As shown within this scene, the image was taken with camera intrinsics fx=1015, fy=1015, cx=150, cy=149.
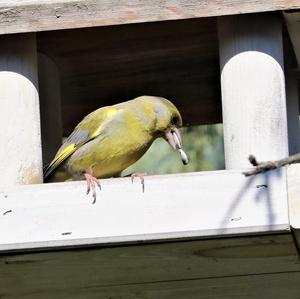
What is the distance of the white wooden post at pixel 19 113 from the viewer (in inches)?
105

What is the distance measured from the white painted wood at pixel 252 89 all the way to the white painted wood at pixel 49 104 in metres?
0.82

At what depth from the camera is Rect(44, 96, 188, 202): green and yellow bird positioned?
132 inches

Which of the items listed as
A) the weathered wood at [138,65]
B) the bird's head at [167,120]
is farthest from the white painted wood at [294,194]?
the bird's head at [167,120]

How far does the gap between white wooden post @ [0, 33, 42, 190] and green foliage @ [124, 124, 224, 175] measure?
3.90 m

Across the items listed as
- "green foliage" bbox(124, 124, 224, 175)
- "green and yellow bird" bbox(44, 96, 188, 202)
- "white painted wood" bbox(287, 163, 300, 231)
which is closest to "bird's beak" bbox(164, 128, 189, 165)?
"green and yellow bird" bbox(44, 96, 188, 202)

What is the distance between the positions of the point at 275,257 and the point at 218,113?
1726 mm

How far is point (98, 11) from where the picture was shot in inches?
106

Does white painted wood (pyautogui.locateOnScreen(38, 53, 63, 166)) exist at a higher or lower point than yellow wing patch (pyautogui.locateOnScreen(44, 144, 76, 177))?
higher

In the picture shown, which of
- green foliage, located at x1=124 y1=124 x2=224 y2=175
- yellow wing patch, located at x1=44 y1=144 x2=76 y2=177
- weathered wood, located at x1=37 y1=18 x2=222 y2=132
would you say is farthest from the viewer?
green foliage, located at x1=124 y1=124 x2=224 y2=175

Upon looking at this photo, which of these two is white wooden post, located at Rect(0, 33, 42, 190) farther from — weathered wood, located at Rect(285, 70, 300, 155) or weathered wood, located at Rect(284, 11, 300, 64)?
weathered wood, located at Rect(285, 70, 300, 155)

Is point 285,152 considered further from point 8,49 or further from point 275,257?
point 8,49

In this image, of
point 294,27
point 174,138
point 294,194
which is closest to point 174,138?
point 174,138

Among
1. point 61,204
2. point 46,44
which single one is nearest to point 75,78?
point 46,44

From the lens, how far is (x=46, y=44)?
3295mm
